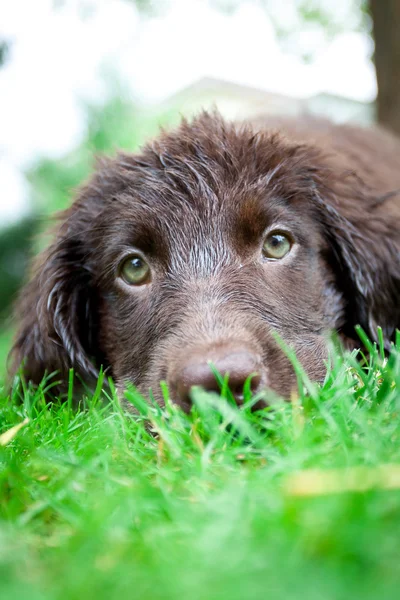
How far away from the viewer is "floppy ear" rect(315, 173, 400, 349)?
3027 mm

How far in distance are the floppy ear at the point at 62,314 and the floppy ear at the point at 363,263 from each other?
1.34 metres

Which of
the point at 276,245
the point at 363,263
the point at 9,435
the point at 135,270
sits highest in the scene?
the point at 363,263

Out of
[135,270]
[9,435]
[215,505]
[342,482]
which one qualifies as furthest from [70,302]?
[342,482]

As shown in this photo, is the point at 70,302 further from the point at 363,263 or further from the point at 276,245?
the point at 363,263

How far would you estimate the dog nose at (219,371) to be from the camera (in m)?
1.92

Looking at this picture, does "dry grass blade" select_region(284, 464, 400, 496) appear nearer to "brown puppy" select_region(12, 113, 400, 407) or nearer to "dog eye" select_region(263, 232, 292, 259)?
"brown puppy" select_region(12, 113, 400, 407)

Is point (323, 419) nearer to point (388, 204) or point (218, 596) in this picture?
point (218, 596)

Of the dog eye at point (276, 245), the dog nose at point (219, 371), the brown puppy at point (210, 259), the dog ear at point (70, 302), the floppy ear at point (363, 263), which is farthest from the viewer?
the dog ear at point (70, 302)

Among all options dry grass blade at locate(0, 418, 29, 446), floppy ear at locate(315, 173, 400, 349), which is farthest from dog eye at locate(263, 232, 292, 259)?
dry grass blade at locate(0, 418, 29, 446)

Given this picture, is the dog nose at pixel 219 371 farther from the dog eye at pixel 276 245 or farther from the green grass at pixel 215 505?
the dog eye at pixel 276 245

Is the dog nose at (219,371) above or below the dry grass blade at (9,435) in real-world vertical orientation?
above

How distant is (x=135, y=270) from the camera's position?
291 centimetres

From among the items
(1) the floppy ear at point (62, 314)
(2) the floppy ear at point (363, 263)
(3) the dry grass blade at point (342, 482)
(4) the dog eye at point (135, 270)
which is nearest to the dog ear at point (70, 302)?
(1) the floppy ear at point (62, 314)

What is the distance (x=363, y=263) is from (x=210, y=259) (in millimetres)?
886
